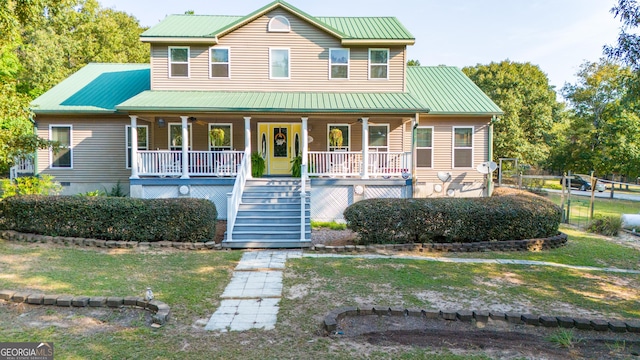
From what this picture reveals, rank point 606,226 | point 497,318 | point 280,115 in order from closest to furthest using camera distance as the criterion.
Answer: point 497,318, point 606,226, point 280,115

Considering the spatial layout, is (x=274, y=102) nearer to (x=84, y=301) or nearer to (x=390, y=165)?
(x=390, y=165)

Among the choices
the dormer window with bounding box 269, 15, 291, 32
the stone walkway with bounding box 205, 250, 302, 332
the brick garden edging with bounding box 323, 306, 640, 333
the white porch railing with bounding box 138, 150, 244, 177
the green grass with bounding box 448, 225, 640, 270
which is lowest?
the green grass with bounding box 448, 225, 640, 270

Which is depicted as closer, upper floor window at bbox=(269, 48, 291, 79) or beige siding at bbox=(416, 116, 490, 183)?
upper floor window at bbox=(269, 48, 291, 79)

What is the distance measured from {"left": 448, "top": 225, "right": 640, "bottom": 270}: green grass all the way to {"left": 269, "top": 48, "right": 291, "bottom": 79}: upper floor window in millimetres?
10085

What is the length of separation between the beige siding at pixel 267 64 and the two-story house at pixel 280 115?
4 centimetres

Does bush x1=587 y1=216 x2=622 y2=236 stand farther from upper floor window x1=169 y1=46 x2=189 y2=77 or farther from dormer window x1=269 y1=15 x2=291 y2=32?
upper floor window x1=169 y1=46 x2=189 y2=77

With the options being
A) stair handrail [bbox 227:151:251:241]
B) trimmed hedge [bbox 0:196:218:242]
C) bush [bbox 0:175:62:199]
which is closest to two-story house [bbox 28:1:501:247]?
stair handrail [bbox 227:151:251:241]

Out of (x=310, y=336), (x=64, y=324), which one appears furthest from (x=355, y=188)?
(x=64, y=324)

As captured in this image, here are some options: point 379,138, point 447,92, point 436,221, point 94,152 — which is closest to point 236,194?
point 436,221

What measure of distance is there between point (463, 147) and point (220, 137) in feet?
35.0

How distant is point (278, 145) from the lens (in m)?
16.2

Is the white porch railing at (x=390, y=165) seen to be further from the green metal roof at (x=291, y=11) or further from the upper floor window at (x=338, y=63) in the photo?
the green metal roof at (x=291, y=11)

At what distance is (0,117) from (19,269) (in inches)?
169

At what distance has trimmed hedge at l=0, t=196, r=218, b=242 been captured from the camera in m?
9.86
